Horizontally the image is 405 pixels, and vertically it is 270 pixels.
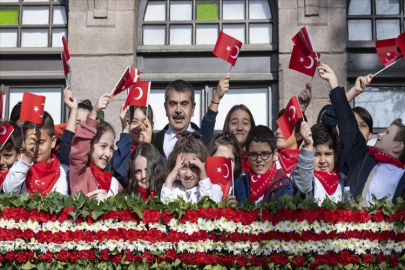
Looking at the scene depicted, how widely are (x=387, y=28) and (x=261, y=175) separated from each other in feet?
15.7

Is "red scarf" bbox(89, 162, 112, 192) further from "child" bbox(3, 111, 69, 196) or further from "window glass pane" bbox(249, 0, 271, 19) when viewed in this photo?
"window glass pane" bbox(249, 0, 271, 19)

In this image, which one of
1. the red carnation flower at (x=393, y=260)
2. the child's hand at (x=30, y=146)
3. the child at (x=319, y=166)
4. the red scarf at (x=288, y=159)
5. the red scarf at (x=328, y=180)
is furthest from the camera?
the red scarf at (x=288, y=159)

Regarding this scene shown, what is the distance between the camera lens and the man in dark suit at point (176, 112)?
7.94 meters

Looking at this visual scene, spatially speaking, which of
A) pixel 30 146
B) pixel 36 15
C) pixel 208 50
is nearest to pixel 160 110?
pixel 208 50

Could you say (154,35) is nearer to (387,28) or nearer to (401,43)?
(387,28)

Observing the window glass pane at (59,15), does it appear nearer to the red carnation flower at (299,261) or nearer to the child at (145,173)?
the child at (145,173)

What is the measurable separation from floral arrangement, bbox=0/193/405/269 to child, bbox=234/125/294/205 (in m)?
0.62

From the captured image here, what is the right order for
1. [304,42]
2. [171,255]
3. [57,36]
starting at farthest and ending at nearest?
[57,36], [304,42], [171,255]

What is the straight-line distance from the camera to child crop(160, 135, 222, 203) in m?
6.73

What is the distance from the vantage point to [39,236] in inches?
245

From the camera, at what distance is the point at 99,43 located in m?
10.7

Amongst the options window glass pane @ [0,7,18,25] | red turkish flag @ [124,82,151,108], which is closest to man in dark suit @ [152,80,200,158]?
red turkish flag @ [124,82,151,108]

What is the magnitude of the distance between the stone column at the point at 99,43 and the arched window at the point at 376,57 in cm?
313

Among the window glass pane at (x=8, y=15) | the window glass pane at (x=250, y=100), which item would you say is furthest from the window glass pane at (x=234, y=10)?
the window glass pane at (x=8, y=15)
